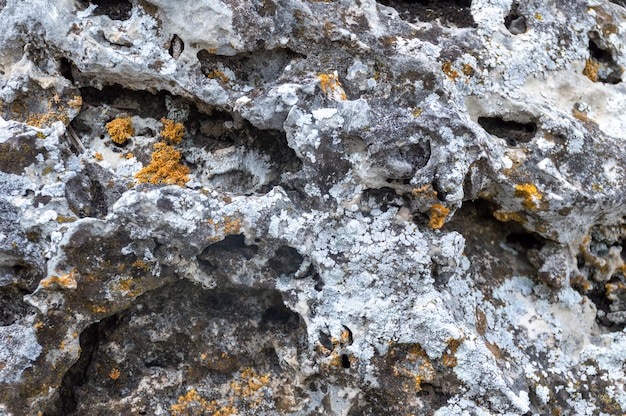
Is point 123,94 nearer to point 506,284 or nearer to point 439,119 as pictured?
point 439,119

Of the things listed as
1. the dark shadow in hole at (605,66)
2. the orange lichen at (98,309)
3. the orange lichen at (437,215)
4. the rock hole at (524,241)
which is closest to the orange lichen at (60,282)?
the orange lichen at (98,309)

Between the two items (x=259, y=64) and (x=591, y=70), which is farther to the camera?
(x=591, y=70)

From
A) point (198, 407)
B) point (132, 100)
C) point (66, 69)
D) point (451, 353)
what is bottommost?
point (198, 407)

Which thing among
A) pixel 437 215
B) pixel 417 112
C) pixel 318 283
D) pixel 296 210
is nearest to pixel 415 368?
pixel 318 283

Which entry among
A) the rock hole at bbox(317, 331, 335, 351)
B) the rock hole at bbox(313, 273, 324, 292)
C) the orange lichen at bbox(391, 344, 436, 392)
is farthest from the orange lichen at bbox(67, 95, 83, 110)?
the orange lichen at bbox(391, 344, 436, 392)

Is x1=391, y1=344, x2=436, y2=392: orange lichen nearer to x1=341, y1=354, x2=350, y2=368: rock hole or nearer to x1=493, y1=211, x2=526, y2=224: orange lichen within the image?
x1=341, y1=354, x2=350, y2=368: rock hole

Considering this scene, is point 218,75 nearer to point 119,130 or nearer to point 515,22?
point 119,130

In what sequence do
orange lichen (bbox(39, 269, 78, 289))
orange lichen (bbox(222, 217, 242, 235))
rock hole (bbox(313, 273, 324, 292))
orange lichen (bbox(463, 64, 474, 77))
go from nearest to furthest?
orange lichen (bbox(39, 269, 78, 289)), orange lichen (bbox(222, 217, 242, 235)), rock hole (bbox(313, 273, 324, 292)), orange lichen (bbox(463, 64, 474, 77))

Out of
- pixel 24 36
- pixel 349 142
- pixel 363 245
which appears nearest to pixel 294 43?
pixel 349 142
